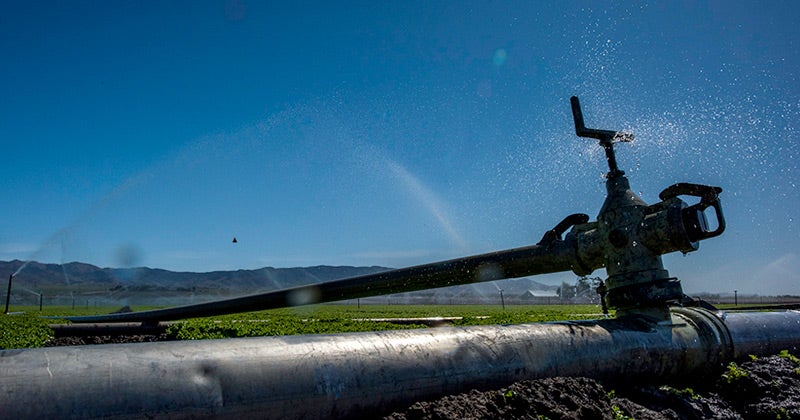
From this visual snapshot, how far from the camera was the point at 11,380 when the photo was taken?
58.4 inches

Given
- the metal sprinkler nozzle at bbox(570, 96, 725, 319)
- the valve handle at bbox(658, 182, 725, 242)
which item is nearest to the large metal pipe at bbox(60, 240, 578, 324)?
the metal sprinkler nozzle at bbox(570, 96, 725, 319)

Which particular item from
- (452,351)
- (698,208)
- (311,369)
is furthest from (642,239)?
(311,369)

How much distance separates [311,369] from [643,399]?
6.21ft

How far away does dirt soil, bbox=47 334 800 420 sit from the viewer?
2.02 m

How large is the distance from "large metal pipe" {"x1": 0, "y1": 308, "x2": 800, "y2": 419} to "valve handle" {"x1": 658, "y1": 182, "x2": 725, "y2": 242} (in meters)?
0.90

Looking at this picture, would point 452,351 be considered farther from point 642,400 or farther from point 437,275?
point 437,275

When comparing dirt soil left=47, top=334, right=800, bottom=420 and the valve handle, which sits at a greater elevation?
the valve handle

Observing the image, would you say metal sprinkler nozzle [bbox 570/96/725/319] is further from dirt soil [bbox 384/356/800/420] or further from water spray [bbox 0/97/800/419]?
dirt soil [bbox 384/356/800/420]

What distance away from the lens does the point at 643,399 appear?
9.00ft

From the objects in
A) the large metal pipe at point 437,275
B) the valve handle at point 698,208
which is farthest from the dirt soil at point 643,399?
the large metal pipe at point 437,275

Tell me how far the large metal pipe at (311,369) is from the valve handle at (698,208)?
90 cm

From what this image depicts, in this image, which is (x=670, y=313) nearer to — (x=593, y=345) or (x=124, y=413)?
(x=593, y=345)

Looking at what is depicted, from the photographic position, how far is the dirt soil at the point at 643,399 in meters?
2.02

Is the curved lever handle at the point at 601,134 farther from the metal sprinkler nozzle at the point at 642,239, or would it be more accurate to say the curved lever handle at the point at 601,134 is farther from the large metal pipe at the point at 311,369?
the large metal pipe at the point at 311,369
